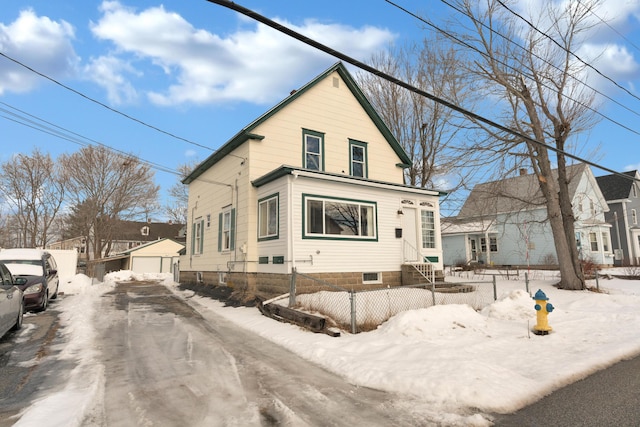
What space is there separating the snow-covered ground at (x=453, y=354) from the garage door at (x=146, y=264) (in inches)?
1201

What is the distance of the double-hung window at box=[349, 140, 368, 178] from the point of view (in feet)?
55.2

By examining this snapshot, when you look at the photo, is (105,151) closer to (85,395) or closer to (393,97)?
(393,97)

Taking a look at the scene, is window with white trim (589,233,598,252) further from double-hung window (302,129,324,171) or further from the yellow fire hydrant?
the yellow fire hydrant

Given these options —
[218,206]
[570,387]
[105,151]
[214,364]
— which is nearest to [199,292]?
[218,206]

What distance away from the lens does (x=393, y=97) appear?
23219mm

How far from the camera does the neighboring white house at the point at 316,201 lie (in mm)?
12484

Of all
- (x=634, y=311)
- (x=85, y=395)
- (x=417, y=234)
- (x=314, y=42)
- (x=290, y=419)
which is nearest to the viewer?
(x=290, y=419)

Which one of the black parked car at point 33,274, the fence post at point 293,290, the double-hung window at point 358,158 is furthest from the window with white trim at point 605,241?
the black parked car at point 33,274

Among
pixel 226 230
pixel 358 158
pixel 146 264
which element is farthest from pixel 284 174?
pixel 146 264

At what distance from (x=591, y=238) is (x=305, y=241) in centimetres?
2972

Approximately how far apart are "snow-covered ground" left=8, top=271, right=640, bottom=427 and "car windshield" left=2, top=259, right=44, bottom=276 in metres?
2.34

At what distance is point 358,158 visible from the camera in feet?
56.3

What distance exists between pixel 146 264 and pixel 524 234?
118 ft

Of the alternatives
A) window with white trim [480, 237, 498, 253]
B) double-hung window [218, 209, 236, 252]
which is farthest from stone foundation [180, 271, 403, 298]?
Answer: window with white trim [480, 237, 498, 253]
